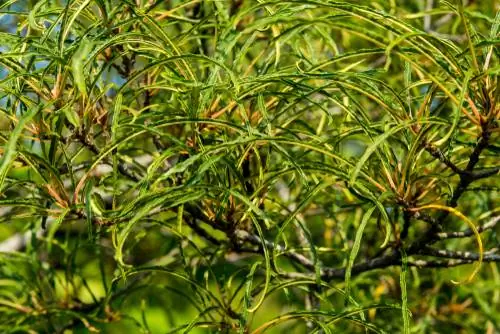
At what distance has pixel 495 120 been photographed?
70 cm

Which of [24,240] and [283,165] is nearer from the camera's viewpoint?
[283,165]

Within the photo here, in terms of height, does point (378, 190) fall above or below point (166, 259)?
above

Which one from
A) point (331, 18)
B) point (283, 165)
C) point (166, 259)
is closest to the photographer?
point (331, 18)

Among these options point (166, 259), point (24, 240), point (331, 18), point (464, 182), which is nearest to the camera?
point (331, 18)

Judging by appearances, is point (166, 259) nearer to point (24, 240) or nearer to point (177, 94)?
point (24, 240)

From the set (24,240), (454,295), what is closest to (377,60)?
(454,295)

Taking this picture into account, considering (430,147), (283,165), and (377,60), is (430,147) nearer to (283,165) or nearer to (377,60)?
(283,165)

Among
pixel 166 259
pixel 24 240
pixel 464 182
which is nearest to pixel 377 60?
pixel 166 259

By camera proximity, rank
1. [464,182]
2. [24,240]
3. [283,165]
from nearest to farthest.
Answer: [464,182]
[283,165]
[24,240]

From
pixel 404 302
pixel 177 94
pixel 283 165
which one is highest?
pixel 177 94

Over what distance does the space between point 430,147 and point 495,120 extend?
74 mm

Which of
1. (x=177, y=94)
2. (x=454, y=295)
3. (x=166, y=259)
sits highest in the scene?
(x=177, y=94)

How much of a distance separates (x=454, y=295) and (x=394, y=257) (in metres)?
0.58

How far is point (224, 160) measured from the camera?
75 cm
